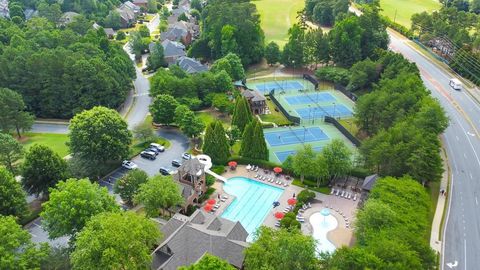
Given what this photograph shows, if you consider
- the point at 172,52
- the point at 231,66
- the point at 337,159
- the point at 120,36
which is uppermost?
the point at 337,159

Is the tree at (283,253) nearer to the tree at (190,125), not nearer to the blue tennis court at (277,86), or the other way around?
the tree at (190,125)

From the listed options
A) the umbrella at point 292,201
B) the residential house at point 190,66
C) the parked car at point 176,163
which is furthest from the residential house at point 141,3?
the umbrella at point 292,201

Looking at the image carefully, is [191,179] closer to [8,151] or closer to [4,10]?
[8,151]

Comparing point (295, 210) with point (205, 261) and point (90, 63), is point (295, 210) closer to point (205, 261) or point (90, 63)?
point (205, 261)

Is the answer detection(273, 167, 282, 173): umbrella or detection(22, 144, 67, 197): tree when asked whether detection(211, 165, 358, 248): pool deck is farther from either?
detection(22, 144, 67, 197): tree

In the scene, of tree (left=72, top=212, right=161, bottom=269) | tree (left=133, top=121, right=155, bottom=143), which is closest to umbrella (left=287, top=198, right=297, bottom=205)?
tree (left=72, top=212, right=161, bottom=269)

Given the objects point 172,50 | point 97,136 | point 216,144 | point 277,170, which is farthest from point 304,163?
point 172,50

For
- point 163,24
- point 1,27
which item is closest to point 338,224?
point 1,27
